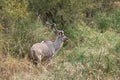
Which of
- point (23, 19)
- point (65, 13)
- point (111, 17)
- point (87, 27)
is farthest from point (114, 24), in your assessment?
point (23, 19)

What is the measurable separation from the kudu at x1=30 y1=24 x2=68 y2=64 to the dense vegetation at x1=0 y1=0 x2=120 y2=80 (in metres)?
0.28

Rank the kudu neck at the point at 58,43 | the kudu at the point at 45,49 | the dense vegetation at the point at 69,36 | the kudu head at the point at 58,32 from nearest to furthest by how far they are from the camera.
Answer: the dense vegetation at the point at 69,36 → the kudu at the point at 45,49 → the kudu neck at the point at 58,43 → the kudu head at the point at 58,32

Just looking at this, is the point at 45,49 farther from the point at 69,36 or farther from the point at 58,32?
the point at 69,36

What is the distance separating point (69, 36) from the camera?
45.9 feet

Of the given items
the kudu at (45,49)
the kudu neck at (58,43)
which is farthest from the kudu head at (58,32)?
→ the kudu neck at (58,43)

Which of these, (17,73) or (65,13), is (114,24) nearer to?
(65,13)

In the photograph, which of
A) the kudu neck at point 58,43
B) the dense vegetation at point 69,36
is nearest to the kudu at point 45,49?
Result: the kudu neck at point 58,43

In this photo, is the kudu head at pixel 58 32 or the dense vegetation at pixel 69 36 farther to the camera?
the kudu head at pixel 58 32

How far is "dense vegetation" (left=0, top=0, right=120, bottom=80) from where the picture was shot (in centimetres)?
962

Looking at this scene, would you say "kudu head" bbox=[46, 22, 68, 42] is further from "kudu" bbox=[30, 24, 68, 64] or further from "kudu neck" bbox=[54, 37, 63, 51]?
"kudu neck" bbox=[54, 37, 63, 51]

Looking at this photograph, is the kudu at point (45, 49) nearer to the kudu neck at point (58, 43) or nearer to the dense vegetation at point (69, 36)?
the kudu neck at point (58, 43)

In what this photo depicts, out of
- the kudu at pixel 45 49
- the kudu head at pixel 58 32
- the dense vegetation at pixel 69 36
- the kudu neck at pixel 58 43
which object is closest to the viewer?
the dense vegetation at pixel 69 36

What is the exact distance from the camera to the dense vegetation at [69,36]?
31.6 feet

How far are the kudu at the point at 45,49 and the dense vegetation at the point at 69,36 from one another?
28 cm
